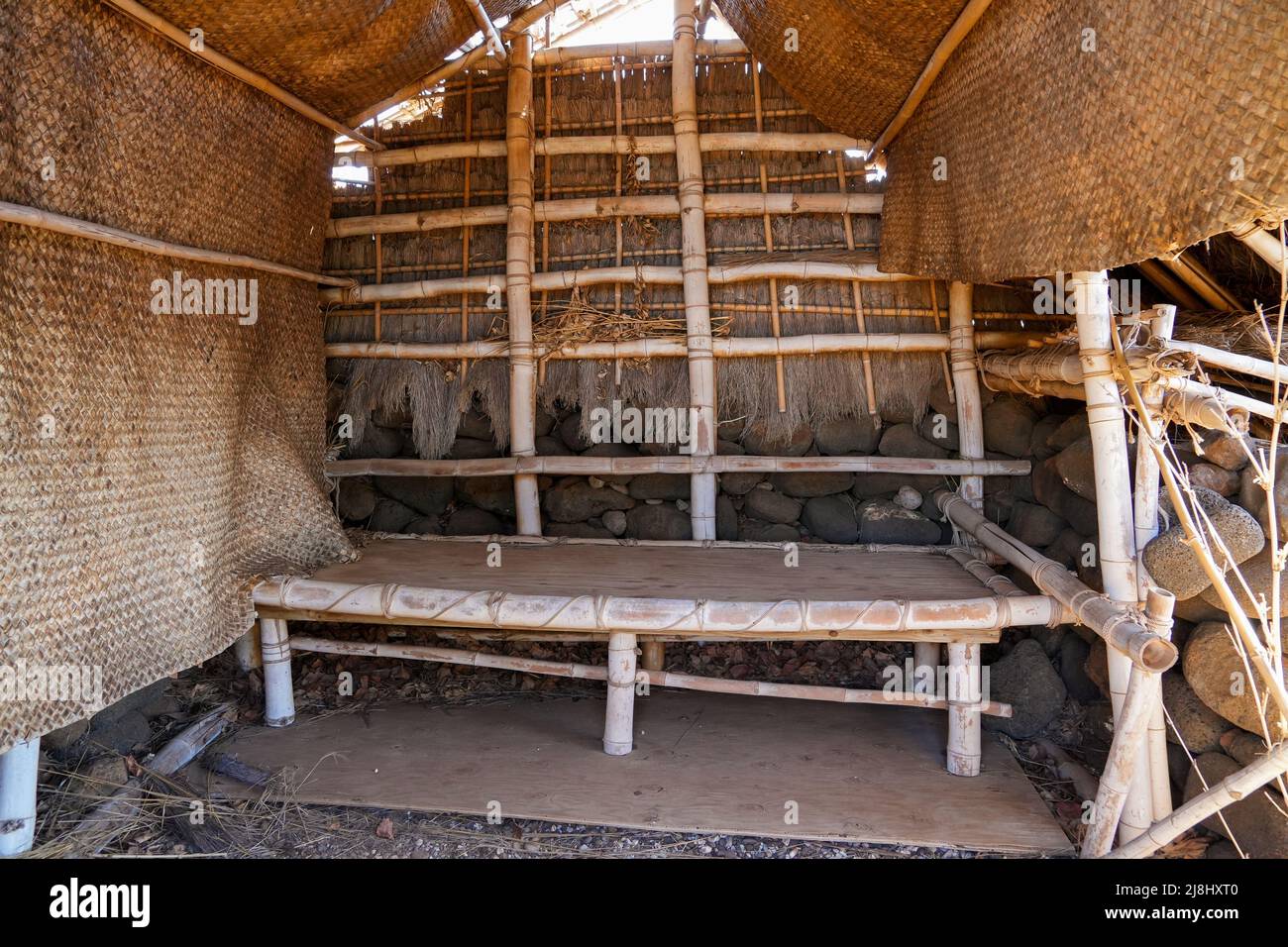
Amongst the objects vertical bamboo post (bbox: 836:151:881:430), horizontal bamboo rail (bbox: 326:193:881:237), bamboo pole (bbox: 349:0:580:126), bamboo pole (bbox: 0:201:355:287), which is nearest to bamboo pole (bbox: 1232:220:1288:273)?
vertical bamboo post (bbox: 836:151:881:430)

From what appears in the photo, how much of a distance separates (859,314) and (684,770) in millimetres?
2649

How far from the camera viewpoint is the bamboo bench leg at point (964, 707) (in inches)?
128

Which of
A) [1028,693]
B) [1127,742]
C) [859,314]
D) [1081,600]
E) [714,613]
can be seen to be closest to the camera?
[1127,742]

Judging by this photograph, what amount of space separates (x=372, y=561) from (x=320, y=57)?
2352mm

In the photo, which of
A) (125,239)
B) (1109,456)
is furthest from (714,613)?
(125,239)

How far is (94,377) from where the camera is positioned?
2.79 m

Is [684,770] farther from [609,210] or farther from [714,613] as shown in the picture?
[609,210]

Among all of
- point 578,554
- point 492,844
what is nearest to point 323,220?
point 578,554

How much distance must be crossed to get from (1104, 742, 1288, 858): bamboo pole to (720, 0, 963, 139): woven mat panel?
108 inches

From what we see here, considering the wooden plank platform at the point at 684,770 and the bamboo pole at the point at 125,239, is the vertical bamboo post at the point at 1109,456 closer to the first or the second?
the wooden plank platform at the point at 684,770

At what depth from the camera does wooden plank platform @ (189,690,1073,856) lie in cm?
299

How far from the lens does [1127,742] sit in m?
2.39

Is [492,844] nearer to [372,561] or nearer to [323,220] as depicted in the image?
[372,561]
